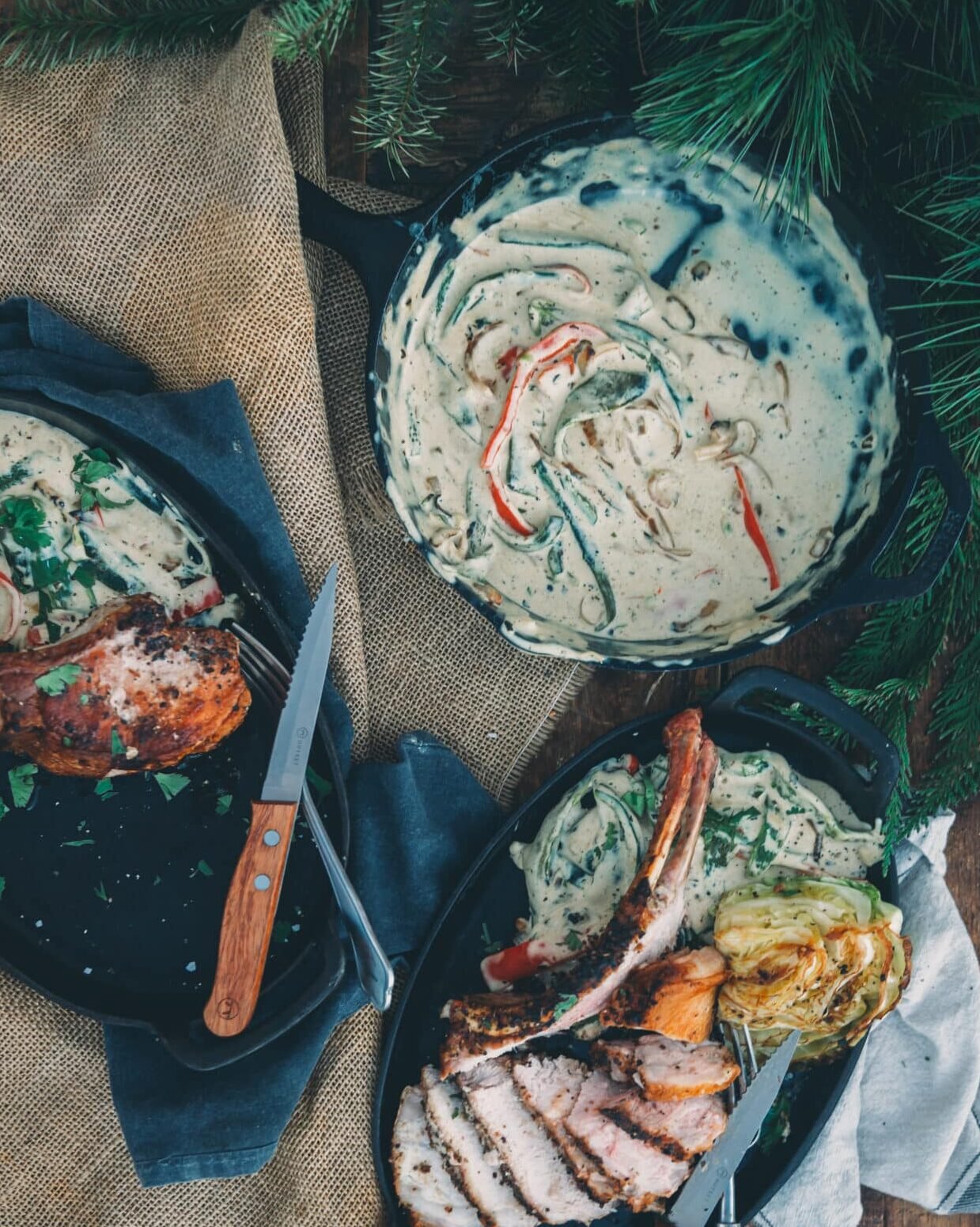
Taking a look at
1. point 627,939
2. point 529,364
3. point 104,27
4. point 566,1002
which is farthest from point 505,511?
point 104,27

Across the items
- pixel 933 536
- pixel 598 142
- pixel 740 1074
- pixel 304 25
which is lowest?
pixel 740 1074

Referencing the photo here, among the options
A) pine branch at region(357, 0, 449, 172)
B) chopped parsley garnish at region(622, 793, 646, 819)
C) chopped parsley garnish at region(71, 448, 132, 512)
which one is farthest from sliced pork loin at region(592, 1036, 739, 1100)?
pine branch at region(357, 0, 449, 172)

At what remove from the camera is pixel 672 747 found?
8.02 ft

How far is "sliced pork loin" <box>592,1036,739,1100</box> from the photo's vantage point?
7.96 ft

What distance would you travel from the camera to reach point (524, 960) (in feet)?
8.29

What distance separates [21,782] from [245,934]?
564 mm

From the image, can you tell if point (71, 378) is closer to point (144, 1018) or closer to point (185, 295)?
point (185, 295)

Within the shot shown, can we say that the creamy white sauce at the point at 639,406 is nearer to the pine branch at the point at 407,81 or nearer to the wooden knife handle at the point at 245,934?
the pine branch at the point at 407,81

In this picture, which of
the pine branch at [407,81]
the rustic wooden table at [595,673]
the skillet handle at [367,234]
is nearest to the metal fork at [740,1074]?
the rustic wooden table at [595,673]

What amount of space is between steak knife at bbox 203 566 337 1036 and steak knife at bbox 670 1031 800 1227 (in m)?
1.03

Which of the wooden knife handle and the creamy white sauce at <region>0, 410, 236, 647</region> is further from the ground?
the creamy white sauce at <region>0, 410, 236, 647</region>

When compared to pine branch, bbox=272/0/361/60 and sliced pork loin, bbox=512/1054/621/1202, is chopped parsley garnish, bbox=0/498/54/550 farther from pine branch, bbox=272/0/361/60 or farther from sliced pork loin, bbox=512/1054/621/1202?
sliced pork loin, bbox=512/1054/621/1202

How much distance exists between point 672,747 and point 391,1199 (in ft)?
3.83

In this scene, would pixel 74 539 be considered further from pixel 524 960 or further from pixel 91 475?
pixel 524 960
